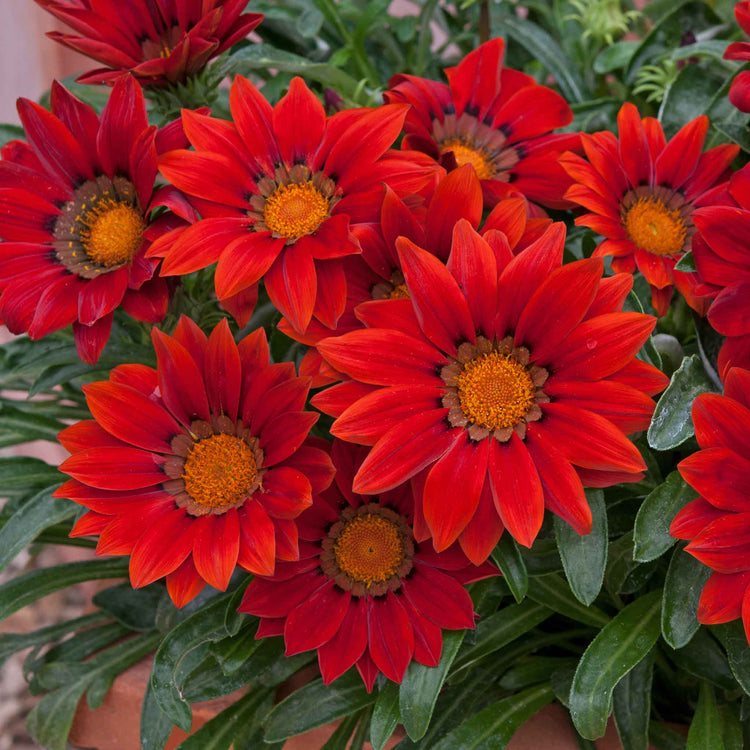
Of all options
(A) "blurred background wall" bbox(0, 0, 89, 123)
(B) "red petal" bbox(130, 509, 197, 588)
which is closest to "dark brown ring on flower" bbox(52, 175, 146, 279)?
(B) "red petal" bbox(130, 509, 197, 588)

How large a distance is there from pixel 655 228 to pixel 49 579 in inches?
30.4

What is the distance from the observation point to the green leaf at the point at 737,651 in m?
0.71

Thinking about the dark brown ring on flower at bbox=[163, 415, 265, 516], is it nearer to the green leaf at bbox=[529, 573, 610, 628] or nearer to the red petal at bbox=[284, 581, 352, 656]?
the red petal at bbox=[284, 581, 352, 656]

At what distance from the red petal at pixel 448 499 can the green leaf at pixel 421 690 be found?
0.54 ft

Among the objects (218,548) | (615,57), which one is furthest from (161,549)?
(615,57)

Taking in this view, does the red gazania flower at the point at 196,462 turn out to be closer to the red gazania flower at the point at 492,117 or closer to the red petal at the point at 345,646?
the red petal at the point at 345,646

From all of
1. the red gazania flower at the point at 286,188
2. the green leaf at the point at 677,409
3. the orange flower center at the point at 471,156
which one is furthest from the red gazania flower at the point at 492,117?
the green leaf at the point at 677,409

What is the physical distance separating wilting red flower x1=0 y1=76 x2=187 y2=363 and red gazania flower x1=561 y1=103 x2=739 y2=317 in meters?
0.37

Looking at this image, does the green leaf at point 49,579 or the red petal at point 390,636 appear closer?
the red petal at point 390,636

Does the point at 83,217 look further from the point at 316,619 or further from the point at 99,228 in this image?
the point at 316,619

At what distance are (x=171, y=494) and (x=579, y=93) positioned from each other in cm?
87

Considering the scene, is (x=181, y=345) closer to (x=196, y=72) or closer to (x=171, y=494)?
(x=171, y=494)

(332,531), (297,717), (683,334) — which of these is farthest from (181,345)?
(683,334)

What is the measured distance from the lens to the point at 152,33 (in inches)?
33.8
